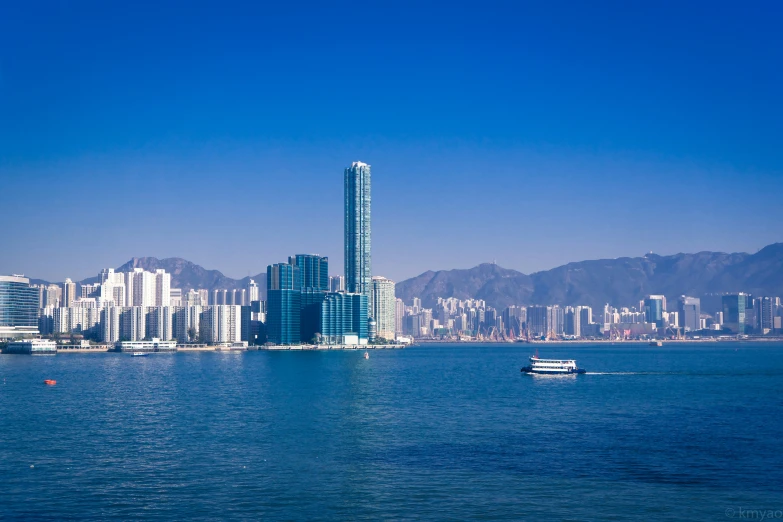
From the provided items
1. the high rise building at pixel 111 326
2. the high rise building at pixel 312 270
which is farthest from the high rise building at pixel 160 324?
the high rise building at pixel 312 270

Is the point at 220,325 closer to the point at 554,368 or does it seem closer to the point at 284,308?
the point at 284,308

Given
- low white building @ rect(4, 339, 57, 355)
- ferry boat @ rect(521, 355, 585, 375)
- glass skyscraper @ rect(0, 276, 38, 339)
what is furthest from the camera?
glass skyscraper @ rect(0, 276, 38, 339)

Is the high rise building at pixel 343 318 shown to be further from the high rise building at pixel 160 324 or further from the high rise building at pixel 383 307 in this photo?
the high rise building at pixel 160 324

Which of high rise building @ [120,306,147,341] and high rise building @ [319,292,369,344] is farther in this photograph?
high rise building @ [319,292,369,344]

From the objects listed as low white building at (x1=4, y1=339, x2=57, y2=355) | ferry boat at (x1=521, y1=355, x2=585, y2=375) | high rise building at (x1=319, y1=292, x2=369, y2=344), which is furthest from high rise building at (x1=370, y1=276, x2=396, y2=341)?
ferry boat at (x1=521, y1=355, x2=585, y2=375)

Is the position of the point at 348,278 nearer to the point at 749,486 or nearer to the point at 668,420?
the point at 668,420

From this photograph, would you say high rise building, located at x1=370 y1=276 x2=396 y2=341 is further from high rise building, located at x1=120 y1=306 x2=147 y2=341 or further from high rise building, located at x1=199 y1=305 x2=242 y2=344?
high rise building, located at x1=120 y1=306 x2=147 y2=341

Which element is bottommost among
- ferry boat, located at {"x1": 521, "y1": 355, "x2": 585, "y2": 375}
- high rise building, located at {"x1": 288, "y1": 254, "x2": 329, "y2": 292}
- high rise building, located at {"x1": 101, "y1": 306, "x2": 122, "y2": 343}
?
ferry boat, located at {"x1": 521, "y1": 355, "x2": 585, "y2": 375}
